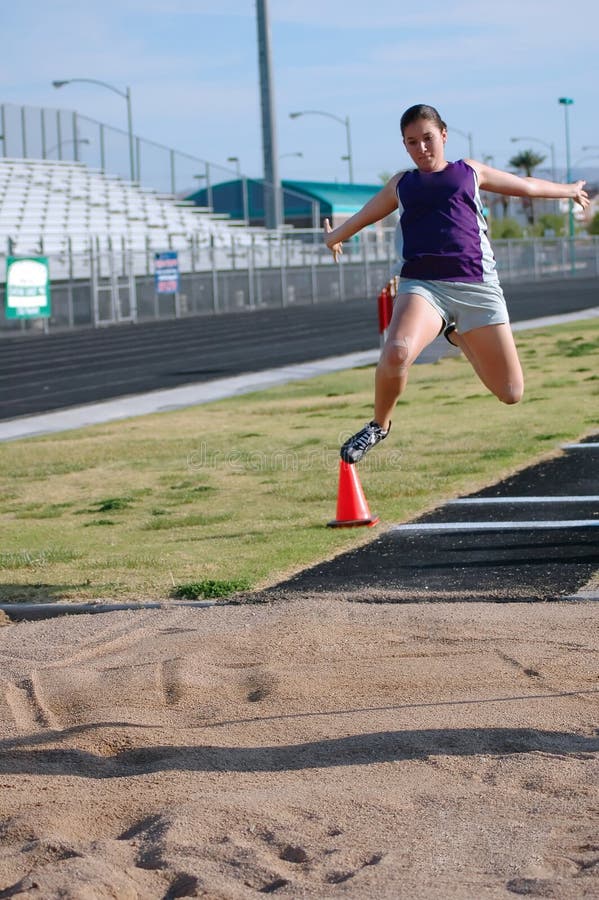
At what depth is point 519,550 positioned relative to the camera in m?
8.17

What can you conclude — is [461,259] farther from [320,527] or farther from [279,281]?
[279,281]

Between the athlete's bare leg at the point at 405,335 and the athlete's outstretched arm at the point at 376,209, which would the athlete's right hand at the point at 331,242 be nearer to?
the athlete's outstretched arm at the point at 376,209

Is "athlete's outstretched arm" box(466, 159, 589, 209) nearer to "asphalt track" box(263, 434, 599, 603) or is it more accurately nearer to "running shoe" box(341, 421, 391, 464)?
"running shoe" box(341, 421, 391, 464)

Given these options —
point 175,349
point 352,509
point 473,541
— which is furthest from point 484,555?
point 175,349

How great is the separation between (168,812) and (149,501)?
6.64m

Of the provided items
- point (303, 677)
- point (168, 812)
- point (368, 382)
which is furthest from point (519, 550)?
point (368, 382)

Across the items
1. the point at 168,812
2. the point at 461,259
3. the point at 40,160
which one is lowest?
the point at 168,812

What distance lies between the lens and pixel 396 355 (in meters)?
6.28

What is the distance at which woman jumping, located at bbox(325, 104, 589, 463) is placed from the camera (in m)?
6.34

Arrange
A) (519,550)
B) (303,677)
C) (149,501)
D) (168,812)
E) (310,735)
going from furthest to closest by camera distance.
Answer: (149,501)
(519,550)
(303,677)
(310,735)
(168,812)

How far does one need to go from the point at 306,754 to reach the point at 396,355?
226 centimetres

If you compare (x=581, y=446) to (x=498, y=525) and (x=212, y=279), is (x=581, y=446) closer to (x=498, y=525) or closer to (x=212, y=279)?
(x=498, y=525)

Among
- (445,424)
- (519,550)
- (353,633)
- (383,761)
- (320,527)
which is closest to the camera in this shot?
(383,761)

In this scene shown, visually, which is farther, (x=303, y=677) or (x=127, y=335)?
(x=127, y=335)
